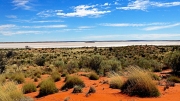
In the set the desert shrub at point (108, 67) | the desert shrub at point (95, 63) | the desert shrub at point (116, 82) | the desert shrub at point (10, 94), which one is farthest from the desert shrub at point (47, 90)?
the desert shrub at point (95, 63)

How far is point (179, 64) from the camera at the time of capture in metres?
22.3

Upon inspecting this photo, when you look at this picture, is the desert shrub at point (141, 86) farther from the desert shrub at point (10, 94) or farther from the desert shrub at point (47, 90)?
the desert shrub at point (10, 94)

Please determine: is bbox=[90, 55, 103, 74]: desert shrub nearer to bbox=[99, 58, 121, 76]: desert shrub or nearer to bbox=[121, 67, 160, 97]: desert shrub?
bbox=[99, 58, 121, 76]: desert shrub

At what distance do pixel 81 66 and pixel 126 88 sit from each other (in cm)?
1705

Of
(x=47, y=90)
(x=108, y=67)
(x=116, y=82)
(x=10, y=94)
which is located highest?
(x=10, y=94)

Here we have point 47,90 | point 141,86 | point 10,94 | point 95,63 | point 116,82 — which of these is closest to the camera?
point 10,94

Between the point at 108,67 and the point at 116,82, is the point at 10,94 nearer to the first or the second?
the point at 116,82

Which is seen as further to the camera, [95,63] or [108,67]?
[95,63]

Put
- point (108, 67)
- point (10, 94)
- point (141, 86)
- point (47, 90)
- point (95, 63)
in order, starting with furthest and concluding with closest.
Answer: point (95, 63), point (108, 67), point (47, 90), point (141, 86), point (10, 94)

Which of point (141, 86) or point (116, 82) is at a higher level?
point (141, 86)

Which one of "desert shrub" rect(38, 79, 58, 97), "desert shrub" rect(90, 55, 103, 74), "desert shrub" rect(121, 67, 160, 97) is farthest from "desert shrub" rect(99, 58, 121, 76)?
"desert shrub" rect(121, 67, 160, 97)

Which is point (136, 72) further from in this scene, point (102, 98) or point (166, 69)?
point (166, 69)

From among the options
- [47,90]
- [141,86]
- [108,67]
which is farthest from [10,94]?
[108,67]

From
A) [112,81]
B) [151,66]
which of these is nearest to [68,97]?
[112,81]
